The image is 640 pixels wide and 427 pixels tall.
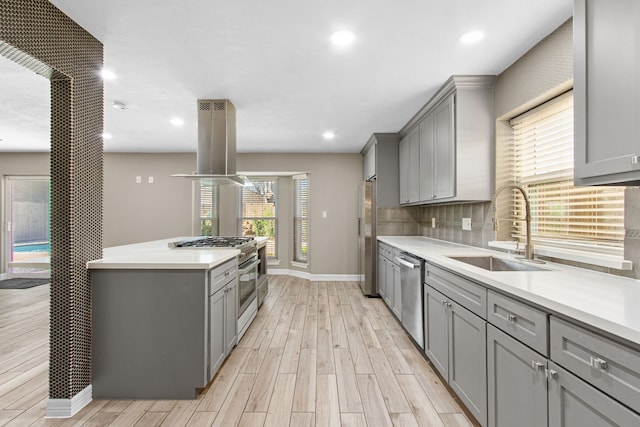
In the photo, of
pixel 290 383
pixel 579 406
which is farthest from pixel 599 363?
Answer: pixel 290 383

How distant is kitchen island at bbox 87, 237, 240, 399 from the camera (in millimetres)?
2021

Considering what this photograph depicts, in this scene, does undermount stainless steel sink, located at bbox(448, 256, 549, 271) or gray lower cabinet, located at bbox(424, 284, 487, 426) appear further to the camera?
undermount stainless steel sink, located at bbox(448, 256, 549, 271)

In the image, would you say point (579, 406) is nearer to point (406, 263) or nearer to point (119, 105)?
point (406, 263)

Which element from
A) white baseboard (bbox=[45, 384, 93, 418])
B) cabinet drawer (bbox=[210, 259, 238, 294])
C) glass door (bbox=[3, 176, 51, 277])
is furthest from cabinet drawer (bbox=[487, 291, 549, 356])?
glass door (bbox=[3, 176, 51, 277])

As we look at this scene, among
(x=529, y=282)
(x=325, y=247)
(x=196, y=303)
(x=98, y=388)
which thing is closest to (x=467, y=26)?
(x=529, y=282)

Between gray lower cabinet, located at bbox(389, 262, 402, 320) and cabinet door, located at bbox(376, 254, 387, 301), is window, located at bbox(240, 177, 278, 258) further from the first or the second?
gray lower cabinet, located at bbox(389, 262, 402, 320)

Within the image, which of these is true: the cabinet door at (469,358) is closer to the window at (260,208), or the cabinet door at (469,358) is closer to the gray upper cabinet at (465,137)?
the gray upper cabinet at (465,137)

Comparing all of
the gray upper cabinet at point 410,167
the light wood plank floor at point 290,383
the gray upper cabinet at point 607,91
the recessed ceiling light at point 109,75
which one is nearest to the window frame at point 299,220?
the gray upper cabinet at point 410,167

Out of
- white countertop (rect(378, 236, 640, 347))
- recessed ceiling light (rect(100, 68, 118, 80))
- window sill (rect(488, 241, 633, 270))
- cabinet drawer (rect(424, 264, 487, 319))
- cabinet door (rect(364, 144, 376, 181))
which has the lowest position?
cabinet drawer (rect(424, 264, 487, 319))

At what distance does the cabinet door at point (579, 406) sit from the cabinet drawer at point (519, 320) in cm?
10

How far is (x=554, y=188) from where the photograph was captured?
218cm

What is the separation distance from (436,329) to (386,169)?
281 centimetres

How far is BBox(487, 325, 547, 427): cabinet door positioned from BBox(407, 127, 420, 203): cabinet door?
2.46 metres

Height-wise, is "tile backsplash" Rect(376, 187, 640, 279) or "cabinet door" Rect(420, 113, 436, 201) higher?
"cabinet door" Rect(420, 113, 436, 201)
